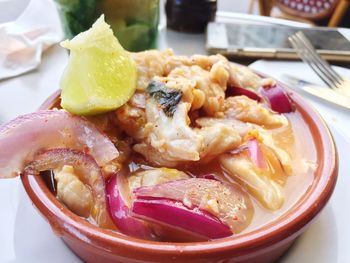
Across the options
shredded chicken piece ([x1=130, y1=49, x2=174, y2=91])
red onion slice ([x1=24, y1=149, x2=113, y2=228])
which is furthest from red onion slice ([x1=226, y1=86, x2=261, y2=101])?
red onion slice ([x1=24, y1=149, x2=113, y2=228])

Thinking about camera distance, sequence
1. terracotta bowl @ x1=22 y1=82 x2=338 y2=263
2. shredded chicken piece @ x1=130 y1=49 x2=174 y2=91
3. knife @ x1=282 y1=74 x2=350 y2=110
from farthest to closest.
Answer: knife @ x1=282 y1=74 x2=350 y2=110, shredded chicken piece @ x1=130 y1=49 x2=174 y2=91, terracotta bowl @ x1=22 y1=82 x2=338 y2=263

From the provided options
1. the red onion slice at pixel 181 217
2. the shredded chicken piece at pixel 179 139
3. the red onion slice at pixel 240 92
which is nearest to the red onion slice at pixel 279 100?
the red onion slice at pixel 240 92

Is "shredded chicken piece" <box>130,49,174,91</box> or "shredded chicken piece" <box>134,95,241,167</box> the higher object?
"shredded chicken piece" <box>130,49,174,91</box>

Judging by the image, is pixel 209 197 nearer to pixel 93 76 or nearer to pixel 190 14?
pixel 93 76

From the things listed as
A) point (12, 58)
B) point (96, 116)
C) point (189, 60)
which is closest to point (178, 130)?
point (96, 116)

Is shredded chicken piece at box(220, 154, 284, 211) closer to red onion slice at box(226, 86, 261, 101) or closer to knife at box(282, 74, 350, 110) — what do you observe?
red onion slice at box(226, 86, 261, 101)

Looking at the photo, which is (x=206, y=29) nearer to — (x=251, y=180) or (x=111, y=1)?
(x=111, y=1)

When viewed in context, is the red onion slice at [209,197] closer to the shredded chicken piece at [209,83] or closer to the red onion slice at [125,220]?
the red onion slice at [125,220]
